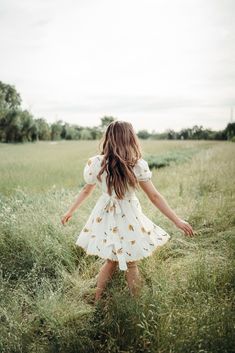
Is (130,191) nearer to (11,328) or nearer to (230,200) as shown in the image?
(11,328)

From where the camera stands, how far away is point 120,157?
257cm

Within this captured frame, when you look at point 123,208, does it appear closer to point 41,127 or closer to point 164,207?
point 164,207

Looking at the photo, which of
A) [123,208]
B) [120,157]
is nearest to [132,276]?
[123,208]

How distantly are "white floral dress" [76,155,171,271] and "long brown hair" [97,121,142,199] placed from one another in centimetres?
8

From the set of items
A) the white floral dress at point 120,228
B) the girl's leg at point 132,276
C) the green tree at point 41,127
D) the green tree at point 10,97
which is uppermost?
the green tree at point 10,97

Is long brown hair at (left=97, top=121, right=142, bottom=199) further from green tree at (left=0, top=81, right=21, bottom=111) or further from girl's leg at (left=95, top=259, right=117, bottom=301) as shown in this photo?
green tree at (left=0, top=81, right=21, bottom=111)

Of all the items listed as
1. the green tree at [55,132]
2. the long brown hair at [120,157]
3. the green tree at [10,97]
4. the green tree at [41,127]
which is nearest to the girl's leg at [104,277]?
the long brown hair at [120,157]

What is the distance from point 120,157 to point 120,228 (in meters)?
0.62

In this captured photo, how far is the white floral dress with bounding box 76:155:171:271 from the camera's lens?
102 inches

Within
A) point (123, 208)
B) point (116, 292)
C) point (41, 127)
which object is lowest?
point (116, 292)

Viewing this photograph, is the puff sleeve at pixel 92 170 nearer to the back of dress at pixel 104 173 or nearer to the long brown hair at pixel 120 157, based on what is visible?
the back of dress at pixel 104 173

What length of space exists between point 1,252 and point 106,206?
1735 millimetres

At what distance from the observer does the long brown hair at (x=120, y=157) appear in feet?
8.47

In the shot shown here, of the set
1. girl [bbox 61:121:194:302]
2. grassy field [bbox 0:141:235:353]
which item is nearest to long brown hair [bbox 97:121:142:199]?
girl [bbox 61:121:194:302]
